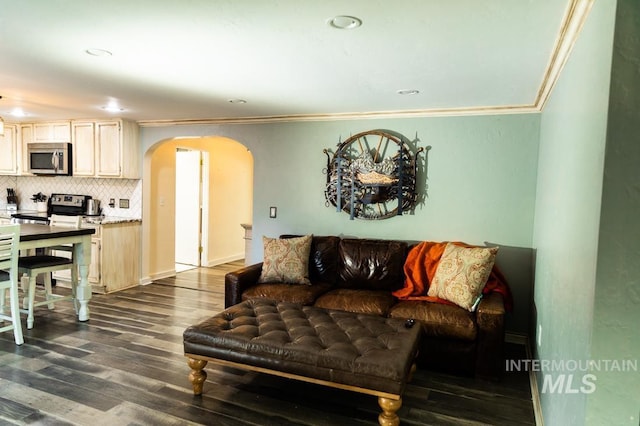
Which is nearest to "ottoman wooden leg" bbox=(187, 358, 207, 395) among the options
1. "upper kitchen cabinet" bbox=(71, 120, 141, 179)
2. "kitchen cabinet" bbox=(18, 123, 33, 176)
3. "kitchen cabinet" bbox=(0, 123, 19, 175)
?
"upper kitchen cabinet" bbox=(71, 120, 141, 179)

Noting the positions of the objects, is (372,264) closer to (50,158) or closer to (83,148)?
(83,148)

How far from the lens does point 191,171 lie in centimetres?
696

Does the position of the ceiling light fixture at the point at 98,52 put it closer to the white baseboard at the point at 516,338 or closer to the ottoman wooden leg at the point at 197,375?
the ottoman wooden leg at the point at 197,375

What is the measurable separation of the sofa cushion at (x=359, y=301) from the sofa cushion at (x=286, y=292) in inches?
3.6

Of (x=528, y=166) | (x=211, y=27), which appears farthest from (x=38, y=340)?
(x=528, y=166)

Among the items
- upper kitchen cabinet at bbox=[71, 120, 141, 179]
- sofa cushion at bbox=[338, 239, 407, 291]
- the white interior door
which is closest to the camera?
sofa cushion at bbox=[338, 239, 407, 291]

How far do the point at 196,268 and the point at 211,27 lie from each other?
5.29m

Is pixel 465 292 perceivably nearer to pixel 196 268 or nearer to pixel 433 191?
pixel 433 191

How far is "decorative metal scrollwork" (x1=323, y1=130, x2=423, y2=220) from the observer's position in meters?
4.24

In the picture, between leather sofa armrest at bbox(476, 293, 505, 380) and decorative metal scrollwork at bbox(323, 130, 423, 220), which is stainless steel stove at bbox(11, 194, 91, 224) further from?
leather sofa armrest at bbox(476, 293, 505, 380)

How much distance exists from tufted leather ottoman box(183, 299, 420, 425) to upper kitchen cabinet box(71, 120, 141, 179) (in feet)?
10.9

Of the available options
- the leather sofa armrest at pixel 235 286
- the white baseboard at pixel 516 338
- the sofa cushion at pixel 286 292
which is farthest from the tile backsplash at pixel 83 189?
the white baseboard at pixel 516 338

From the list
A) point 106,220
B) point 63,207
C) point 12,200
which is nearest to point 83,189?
point 63,207

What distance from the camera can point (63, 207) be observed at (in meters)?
6.07
